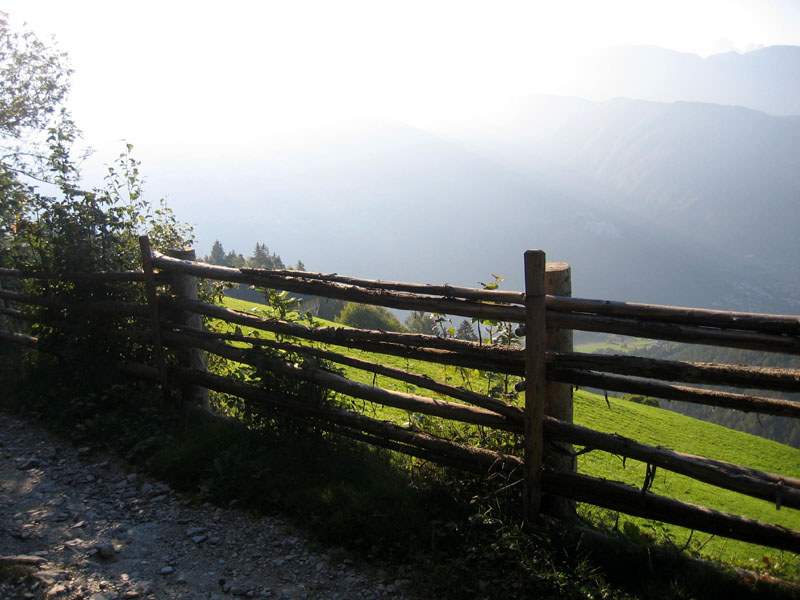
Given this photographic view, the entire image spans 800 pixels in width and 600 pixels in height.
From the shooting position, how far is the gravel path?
3324 mm

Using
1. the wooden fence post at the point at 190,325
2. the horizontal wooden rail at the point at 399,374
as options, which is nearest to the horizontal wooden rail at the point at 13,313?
the wooden fence post at the point at 190,325

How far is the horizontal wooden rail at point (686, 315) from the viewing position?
2982mm

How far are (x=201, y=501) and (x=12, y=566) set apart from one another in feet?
4.15

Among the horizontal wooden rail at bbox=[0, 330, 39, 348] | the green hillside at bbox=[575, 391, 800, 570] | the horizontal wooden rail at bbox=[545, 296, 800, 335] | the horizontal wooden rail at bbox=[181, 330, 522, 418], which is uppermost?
the horizontal wooden rail at bbox=[545, 296, 800, 335]

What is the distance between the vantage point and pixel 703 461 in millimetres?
3357

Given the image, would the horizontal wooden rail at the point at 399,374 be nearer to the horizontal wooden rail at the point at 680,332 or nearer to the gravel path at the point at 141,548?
the horizontal wooden rail at the point at 680,332

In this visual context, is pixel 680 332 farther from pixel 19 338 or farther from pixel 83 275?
pixel 19 338

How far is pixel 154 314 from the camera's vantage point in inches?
227

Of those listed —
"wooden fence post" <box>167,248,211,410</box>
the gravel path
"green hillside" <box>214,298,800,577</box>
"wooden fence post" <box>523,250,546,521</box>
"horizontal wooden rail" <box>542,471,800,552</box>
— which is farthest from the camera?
"wooden fence post" <box>167,248,211,410</box>

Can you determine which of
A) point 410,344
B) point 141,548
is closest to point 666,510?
point 410,344

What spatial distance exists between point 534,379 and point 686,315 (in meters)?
0.98

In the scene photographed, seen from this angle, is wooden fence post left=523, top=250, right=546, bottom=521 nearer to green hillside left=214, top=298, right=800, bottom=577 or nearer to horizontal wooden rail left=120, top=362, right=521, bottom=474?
horizontal wooden rail left=120, top=362, right=521, bottom=474

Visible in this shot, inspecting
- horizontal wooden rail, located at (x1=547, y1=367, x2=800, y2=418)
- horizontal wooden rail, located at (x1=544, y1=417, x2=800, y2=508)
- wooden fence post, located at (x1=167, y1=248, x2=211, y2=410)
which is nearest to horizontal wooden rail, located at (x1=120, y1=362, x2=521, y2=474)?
wooden fence post, located at (x1=167, y1=248, x2=211, y2=410)

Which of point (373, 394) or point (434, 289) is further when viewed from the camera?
point (373, 394)
